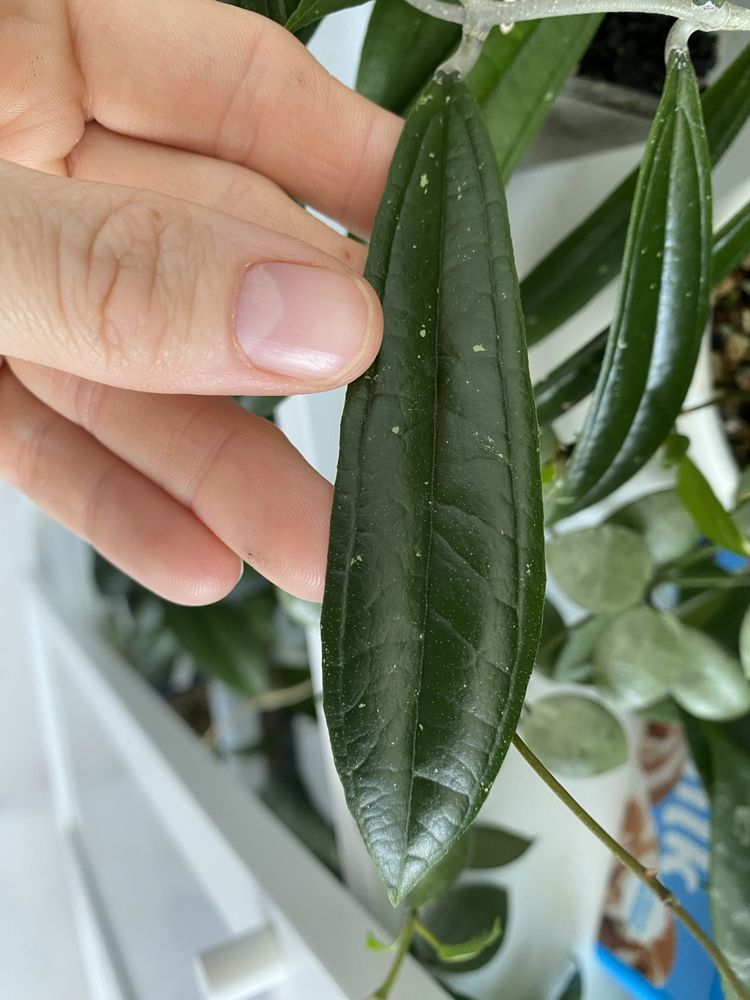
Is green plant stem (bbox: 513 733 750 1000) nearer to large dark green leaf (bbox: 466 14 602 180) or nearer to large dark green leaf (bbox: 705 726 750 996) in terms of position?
large dark green leaf (bbox: 705 726 750 996)

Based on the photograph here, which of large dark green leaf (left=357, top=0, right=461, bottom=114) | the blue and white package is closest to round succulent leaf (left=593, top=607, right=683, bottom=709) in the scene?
the blue and white package

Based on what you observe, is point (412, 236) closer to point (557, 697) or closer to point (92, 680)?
point (557, 697)

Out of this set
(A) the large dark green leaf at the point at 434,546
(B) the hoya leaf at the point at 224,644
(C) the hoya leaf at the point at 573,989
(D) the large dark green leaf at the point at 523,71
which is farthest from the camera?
(B) the hoya leaf at the point at 224,644

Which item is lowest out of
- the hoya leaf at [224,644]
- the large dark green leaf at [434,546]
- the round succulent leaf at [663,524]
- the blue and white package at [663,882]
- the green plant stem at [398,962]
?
the hoya leaf at [224,644]

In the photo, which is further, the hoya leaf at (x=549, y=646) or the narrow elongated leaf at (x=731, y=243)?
the hoya leaf at (x=549, y=646)

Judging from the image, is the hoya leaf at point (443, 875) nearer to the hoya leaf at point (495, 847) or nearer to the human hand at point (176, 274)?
the hoya leaf at point (495, 847)

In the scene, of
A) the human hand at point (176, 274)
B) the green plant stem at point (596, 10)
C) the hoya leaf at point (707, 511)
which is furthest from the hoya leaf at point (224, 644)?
the green plant stem at point (596, 10)

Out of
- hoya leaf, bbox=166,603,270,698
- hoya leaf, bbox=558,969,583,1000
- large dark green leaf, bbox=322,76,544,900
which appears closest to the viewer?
large dark green leaf, bbox=322,76,544,900
